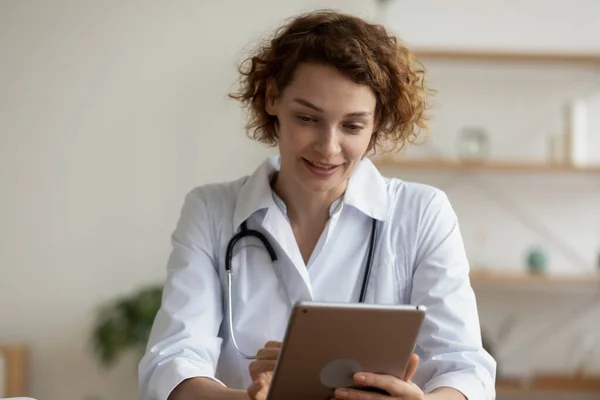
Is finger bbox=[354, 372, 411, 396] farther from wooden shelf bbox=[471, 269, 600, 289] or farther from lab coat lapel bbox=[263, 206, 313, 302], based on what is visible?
wooden shelf bbox=[471, 269, 600, 289]

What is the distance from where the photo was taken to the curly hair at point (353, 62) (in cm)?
177

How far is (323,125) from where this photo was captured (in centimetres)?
178

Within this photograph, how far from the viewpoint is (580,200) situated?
171 inches

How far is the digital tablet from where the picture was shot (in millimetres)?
1357

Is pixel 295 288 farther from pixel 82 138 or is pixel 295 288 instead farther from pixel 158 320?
pixel 82 138

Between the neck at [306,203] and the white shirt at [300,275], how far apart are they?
21 millimetres

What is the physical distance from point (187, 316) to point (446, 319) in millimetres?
483

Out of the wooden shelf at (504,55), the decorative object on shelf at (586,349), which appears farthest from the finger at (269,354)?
the decorative object on shelf at (586,349)

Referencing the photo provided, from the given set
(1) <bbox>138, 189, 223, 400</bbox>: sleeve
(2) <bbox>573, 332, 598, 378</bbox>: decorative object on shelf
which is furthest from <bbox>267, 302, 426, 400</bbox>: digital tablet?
(2) <bbox>573, 332, 598, 378</bbox>: decorative object on shelf

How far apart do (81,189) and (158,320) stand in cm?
263

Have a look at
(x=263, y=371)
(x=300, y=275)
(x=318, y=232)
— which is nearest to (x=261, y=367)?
(x=263, y=371)

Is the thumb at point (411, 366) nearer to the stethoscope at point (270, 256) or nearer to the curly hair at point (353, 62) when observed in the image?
the stethoscope at point (270, 256)

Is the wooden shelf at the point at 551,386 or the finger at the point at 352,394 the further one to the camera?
the wooden shelf at the point at 551,386

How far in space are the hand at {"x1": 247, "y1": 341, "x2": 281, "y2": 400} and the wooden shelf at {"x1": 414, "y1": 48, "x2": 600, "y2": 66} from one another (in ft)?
8.90
